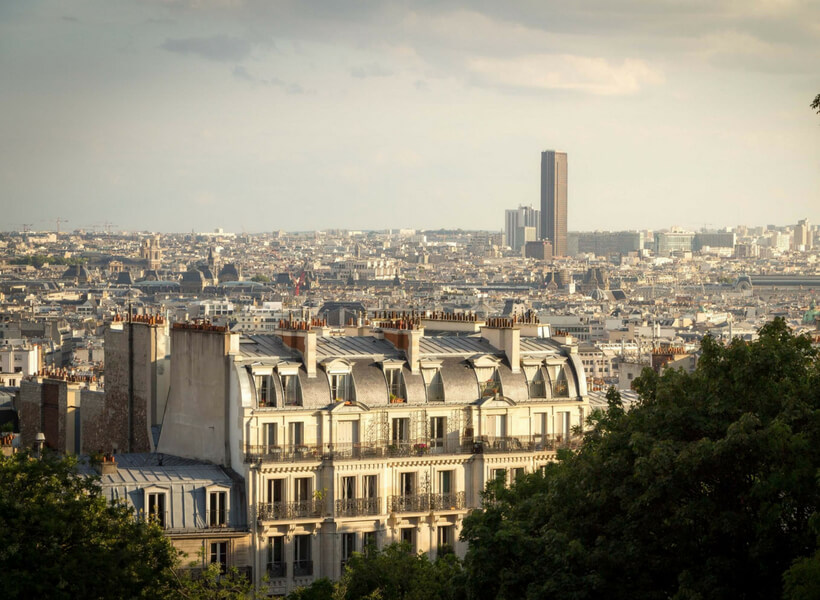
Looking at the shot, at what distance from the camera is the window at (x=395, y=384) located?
35844 mm

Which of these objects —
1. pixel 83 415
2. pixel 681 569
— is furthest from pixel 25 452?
pixel 83 415

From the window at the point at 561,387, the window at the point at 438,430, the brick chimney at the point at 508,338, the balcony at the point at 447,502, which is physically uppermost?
the brick chimney at the point at 508,338

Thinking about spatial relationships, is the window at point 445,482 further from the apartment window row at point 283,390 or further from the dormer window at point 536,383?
the apartment window row at point 283,390

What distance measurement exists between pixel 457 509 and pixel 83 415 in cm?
1177

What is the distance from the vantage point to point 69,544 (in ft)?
89.3

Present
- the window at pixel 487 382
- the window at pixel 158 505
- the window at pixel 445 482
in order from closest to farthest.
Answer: the window at pixel 158 505, the window at pixel 445 482, the window at pixel 487 382

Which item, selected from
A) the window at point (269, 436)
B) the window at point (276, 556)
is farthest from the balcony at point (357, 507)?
the window at point (269, 436)

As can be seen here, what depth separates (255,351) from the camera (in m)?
36.1

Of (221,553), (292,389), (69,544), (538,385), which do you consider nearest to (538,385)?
(538,385)

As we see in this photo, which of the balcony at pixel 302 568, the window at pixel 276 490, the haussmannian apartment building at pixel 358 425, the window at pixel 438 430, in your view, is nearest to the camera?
the balcony at pixel 302 568

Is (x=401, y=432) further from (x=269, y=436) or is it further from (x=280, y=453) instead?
(x=269, y=436)

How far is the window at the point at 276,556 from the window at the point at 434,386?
410 cm

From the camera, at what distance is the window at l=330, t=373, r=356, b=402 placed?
116 feet

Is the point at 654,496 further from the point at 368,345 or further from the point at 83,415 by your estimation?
the point at 83,415
